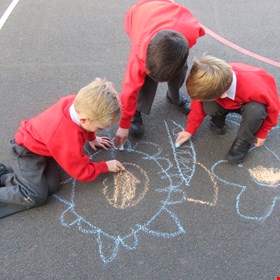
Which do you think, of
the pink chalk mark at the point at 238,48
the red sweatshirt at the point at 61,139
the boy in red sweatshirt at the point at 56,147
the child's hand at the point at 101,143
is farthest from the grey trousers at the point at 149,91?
the pink chalk mark at the point at 238,48

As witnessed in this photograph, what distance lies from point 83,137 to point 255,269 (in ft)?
3.52

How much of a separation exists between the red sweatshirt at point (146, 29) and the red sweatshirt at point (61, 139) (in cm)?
31

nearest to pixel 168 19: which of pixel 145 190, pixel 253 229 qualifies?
pixel 145 190

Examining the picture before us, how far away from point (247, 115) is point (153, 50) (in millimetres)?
653

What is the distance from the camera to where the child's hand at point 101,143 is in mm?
1897

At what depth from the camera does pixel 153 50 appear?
1398 millimetres

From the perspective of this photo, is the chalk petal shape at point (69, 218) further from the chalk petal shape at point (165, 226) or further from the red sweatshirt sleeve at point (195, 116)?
the red sweatshirt sleeve at point (195, 116)

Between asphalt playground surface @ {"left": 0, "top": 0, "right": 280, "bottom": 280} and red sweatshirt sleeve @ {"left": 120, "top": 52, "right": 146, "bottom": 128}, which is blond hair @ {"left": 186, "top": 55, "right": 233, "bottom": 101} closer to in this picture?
red sweatshirt sleeve @ {"left": 120, "top": 52, "right": 146, "bottom": 128}

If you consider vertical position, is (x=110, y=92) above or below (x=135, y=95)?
above

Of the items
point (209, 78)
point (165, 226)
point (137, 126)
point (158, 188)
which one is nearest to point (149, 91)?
point (137, 126)

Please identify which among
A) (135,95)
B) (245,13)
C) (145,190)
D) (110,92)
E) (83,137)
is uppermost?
(245,13)

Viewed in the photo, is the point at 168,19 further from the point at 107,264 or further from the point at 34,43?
the point at 34,43

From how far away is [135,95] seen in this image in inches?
67.5

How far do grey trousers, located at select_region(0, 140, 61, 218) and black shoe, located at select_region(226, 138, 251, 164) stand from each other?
105 centimetres
